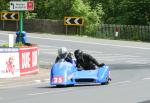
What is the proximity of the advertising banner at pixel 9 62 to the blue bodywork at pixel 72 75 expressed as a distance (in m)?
3.82

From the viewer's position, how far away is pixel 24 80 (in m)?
22.5

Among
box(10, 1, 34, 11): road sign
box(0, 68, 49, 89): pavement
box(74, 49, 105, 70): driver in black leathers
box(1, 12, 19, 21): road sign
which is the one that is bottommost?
box(0, 68, 49, 89): pavement

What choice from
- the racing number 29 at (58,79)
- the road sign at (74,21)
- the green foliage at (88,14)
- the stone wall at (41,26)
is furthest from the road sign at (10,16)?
the racing number 29 at (58,79)

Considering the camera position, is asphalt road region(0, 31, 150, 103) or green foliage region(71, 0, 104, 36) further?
green foliage region(71, 0, 104, 36)

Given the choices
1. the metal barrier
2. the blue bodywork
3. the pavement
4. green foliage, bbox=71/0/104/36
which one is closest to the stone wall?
Answer: green foliage, bbox=71/0/104/36

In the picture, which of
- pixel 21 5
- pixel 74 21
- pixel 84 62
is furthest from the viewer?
pixel 74 21

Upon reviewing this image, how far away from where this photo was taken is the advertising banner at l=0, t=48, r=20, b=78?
2264cm

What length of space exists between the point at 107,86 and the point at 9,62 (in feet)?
16.8

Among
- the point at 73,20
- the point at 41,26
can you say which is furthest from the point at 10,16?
the point at 73,20

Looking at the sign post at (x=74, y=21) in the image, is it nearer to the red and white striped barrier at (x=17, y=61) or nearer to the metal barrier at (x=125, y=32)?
the metal barrier at (x=125, y=32)

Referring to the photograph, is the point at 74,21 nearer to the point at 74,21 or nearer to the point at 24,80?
the point at 74,21

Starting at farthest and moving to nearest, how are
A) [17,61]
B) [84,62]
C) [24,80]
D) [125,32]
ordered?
[125,32] → [17,61] → [24,80] → [84,62]

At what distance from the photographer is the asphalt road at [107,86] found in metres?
15.3

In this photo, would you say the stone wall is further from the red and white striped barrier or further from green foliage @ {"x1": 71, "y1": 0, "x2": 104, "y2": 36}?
the red and white striped barrier
